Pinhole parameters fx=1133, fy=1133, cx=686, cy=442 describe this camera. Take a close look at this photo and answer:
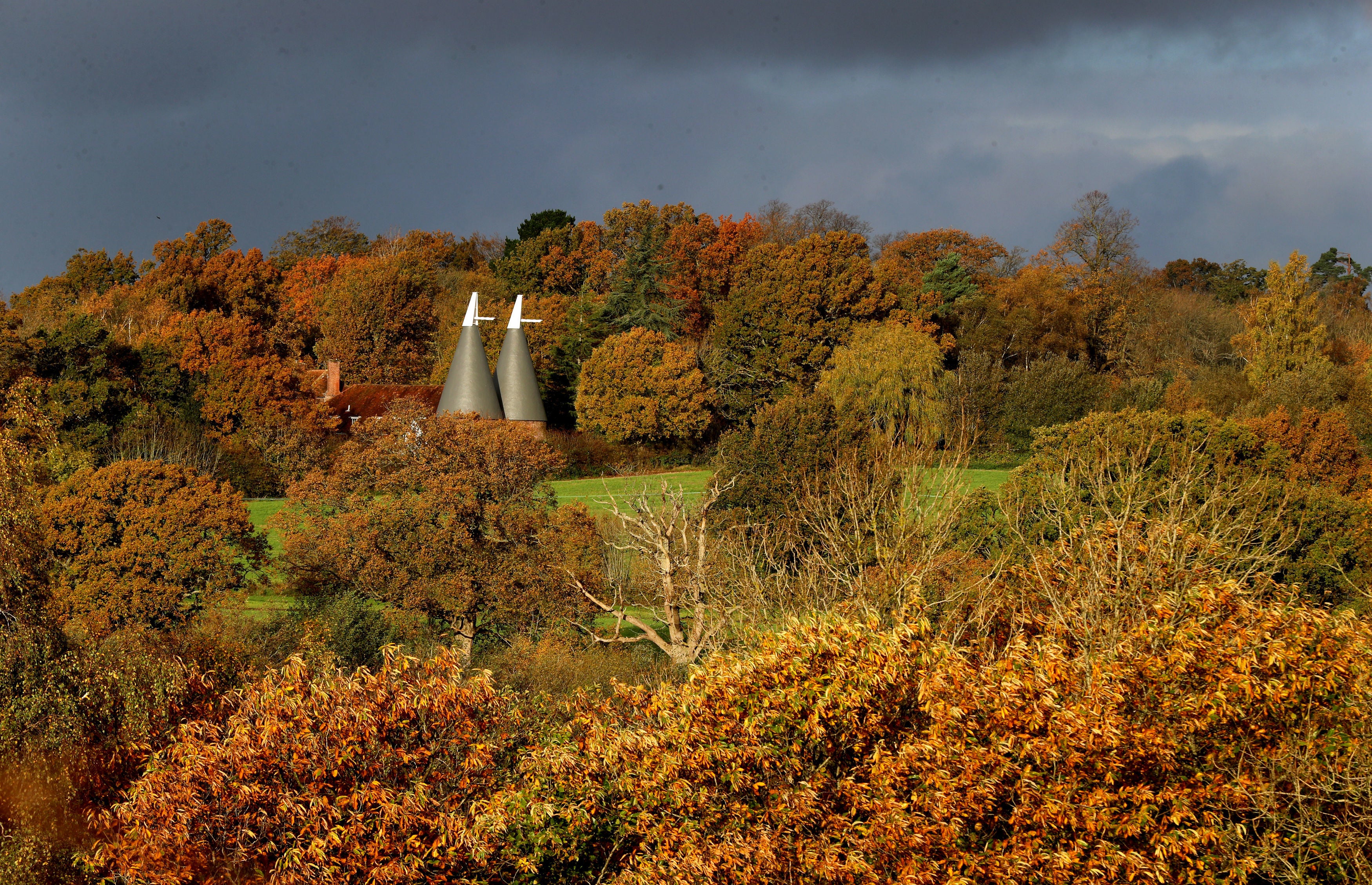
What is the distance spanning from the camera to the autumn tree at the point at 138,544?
21.5m

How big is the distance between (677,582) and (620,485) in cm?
2431

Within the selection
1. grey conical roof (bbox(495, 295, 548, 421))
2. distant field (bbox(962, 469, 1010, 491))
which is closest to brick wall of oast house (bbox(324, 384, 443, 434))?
grey conical roof (bbox(495, 295, 548, 421))

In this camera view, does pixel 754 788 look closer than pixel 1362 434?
Yes

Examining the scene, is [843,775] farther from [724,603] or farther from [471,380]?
[471,380]

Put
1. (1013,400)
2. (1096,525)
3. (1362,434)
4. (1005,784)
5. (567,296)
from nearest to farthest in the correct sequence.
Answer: (1005,784) → (1096,525) → (1362,434) → (1013,400) → (567,296)

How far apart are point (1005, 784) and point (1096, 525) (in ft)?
23.7

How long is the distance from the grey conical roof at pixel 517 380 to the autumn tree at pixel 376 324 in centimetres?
1684

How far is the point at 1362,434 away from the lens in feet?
134

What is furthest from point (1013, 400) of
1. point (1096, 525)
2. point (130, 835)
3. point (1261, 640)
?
point (130, 835)

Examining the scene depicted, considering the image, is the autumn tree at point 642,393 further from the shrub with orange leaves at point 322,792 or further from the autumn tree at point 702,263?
the shrub with orange leaves at point 322,792

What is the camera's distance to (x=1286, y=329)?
46875mm

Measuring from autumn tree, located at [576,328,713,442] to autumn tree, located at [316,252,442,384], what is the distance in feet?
52.5

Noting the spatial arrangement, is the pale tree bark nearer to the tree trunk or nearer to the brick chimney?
the tree trunk

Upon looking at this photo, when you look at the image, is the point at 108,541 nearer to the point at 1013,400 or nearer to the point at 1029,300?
Result: the point at 1013,400
